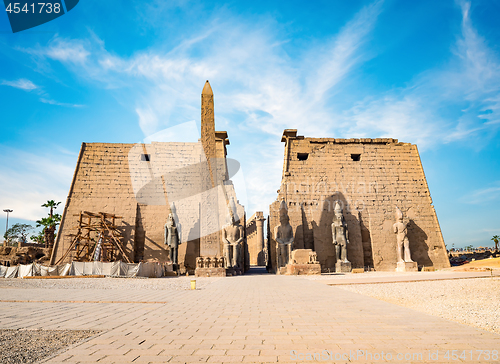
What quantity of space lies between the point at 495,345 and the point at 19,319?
4820 millimetres

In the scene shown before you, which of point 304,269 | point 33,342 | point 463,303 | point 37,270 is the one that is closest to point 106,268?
point 37,270

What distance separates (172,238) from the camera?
50.8ft

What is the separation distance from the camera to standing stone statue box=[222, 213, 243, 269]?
48.7 feet

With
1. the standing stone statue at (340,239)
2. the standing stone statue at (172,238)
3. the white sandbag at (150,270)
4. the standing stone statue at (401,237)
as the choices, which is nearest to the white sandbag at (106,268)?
the white sandbag at (150,270)

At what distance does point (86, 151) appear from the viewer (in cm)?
1791

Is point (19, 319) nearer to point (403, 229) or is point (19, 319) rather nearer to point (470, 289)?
point (470, 289)

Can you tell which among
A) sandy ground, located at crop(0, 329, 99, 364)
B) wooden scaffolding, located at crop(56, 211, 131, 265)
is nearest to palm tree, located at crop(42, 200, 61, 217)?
wooden scaffolding, located at crop(56, 211, 131, 265)

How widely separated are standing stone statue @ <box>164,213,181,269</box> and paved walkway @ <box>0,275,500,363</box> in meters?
10.6

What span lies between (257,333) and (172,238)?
513 inches

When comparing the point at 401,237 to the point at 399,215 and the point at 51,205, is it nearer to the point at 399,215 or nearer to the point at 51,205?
the point at 399,215

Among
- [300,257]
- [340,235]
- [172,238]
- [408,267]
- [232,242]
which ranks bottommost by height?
[408,267]

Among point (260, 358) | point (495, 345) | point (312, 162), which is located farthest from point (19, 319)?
point (312, 162)

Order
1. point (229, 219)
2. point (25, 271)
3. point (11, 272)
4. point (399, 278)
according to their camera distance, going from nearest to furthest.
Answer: point (399, 278) < point (25, 271) < point (11, 272) < point (229, 219)

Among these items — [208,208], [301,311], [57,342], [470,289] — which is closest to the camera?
[57,342]
